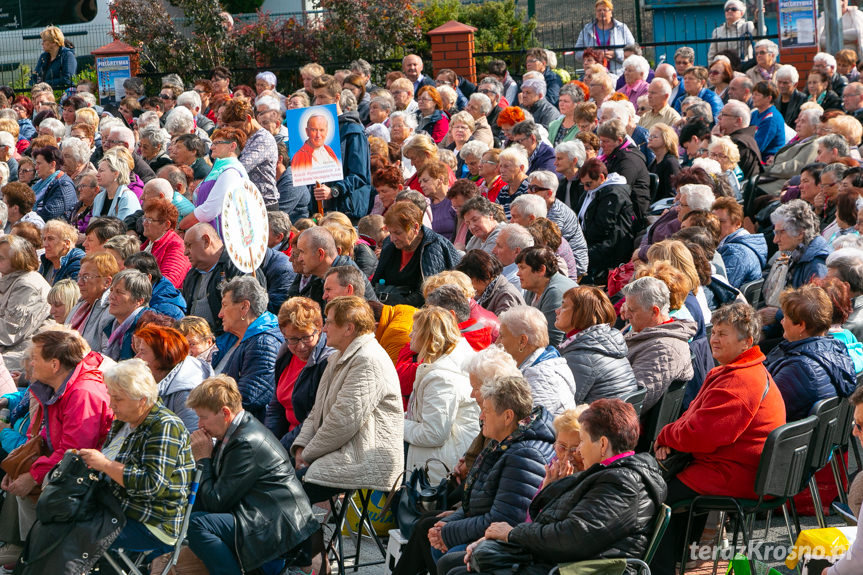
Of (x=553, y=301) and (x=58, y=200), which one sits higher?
(x=58, y=200)

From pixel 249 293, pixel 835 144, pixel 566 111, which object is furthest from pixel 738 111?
pixel 249 293

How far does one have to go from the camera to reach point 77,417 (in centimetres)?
625

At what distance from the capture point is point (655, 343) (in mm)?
6438

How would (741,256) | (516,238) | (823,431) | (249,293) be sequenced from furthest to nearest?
1. (741,256)
2. (516,238)
3. (249,293)
4. (823,431)

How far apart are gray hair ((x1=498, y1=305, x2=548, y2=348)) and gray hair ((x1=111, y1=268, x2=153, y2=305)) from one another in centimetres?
289

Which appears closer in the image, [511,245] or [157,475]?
[157,475]

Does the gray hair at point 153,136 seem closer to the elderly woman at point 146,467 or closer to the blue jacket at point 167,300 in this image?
the blue jacket at point 167,300

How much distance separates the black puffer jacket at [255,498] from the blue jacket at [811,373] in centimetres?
261

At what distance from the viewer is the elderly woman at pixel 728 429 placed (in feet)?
18.0

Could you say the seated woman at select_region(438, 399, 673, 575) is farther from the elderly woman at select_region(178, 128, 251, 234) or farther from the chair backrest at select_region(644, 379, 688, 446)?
the elderly woman at select_region(178, 128, 251, 234)

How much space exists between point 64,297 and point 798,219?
537 cm

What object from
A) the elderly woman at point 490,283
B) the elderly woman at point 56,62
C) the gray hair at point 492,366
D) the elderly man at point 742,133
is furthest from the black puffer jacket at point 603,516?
the elderly woman at point 56,62

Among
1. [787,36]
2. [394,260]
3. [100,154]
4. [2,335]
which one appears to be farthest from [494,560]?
[787,36]

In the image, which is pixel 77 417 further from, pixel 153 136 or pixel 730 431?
pixel 153 136
